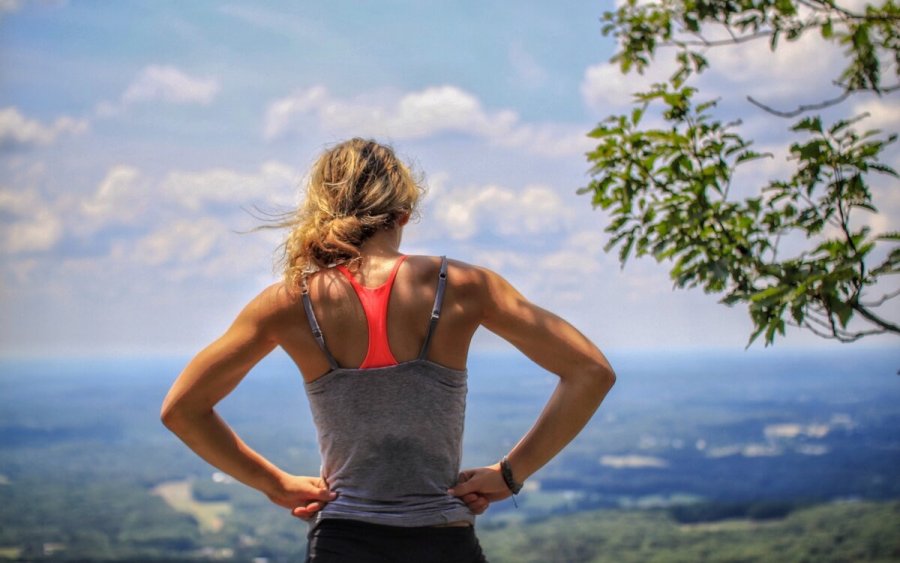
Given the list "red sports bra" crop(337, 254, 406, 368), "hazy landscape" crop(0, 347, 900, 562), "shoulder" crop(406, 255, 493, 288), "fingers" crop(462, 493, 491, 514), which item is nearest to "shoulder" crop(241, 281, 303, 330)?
"red sports bra" crop(337, 254, 406, 368)

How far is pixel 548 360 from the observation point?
70.6 inches

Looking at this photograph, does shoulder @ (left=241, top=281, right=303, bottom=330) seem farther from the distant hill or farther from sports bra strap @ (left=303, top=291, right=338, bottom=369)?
the distant hill

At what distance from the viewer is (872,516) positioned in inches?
1385

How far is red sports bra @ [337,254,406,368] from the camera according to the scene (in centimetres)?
165

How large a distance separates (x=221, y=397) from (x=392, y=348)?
0.36 m

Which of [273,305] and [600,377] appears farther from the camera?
[600,377]

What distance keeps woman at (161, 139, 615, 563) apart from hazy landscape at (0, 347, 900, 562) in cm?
2383

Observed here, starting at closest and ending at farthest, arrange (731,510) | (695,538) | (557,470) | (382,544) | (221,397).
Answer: (382,544)
(221,397)
(695,538)
(731,510)
(557,470)

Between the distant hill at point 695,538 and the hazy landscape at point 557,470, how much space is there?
12 cm

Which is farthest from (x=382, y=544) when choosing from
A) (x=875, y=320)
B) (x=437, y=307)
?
(x=875, y=320)

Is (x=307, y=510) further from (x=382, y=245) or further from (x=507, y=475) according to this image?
(x=382, y=245)

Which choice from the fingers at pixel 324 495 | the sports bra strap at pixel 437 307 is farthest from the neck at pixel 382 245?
the fingers at pixel 324 495

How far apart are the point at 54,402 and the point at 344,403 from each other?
5677 cm

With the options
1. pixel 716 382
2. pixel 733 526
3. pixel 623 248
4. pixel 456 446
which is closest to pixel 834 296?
pixel 623 248
